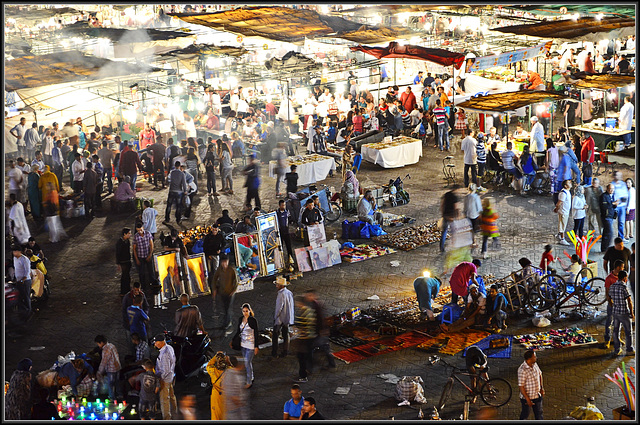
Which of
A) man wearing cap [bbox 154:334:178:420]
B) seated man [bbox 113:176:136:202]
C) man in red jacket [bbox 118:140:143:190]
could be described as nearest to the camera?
man wearing cap [bbox 154:334:178:420]

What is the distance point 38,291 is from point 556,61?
77.0ft

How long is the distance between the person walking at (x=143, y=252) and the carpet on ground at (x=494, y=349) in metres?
5.98

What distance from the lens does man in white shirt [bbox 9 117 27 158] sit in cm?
2319

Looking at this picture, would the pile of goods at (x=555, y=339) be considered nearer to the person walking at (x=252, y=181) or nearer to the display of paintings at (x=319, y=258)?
the display of paintings at (x=319, y=258)

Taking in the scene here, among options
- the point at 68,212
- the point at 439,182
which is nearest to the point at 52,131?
the point at 68,212

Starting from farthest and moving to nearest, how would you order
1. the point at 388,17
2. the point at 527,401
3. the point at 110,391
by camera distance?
the point at 388,17 → the point at 110,391 → the point at 527,401

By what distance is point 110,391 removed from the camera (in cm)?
1048

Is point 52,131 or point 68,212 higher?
point 52,131

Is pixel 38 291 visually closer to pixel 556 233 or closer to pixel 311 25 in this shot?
pixel 556 233

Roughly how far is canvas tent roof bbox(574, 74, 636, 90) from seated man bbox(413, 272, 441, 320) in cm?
1134

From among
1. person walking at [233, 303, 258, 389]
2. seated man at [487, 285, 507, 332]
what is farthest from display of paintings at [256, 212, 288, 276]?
seated man at [487, 285, 507, 332]

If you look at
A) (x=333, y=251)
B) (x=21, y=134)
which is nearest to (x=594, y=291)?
(x=333, y=251)

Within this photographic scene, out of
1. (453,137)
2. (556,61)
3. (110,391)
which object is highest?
(556,61)

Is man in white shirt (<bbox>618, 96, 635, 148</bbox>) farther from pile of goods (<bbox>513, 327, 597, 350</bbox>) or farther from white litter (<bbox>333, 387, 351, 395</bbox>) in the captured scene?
white litter (<bbox>333, 387, 351, 395</bbox>)
